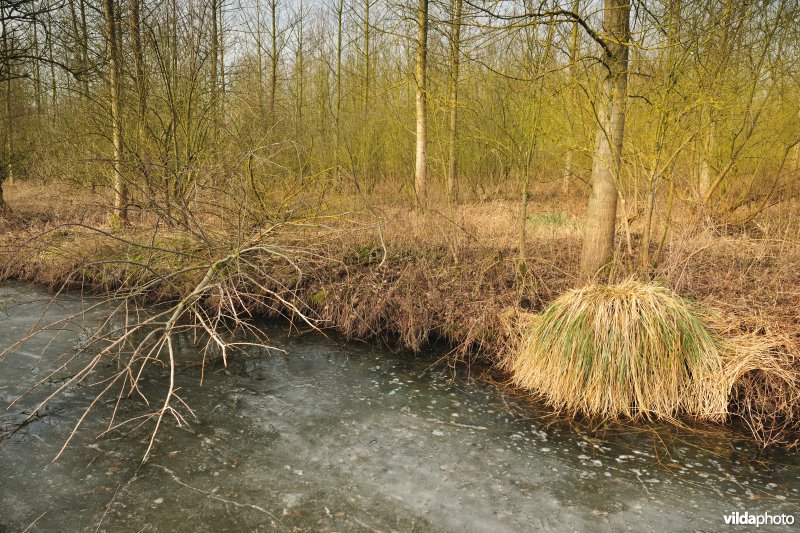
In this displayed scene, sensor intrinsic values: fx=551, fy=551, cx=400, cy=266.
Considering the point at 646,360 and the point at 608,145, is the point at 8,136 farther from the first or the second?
the point at 646,360

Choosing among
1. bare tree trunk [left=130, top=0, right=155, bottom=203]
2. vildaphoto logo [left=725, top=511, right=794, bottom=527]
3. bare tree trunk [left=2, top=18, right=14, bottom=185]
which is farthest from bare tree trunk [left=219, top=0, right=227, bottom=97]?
vildaphoto logo [left=725, top=511, right=794, bottom=527]

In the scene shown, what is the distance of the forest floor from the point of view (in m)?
5.80

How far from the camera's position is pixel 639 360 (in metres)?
5.04

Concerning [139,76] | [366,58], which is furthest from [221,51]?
[366,58]

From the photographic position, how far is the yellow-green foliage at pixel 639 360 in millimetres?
5031

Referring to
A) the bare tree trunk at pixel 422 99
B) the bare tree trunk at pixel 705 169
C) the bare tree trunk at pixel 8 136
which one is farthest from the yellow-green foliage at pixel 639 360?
the bare tree trunk at pixel 8 136

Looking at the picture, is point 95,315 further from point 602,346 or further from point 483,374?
point 602,346

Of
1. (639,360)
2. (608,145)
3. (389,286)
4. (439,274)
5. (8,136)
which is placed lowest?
(639,360)

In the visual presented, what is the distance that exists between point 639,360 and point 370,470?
2.63 metres

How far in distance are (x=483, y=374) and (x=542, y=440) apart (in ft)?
4.80

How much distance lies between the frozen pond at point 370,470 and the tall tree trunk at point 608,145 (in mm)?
2268

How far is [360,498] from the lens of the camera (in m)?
3.96

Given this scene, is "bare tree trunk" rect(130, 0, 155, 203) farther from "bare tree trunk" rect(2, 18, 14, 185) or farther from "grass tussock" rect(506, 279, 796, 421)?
"grass tussock" rect(506, 279, 796, 421)

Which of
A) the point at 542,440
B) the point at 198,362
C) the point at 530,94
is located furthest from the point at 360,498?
the point at 530,94
